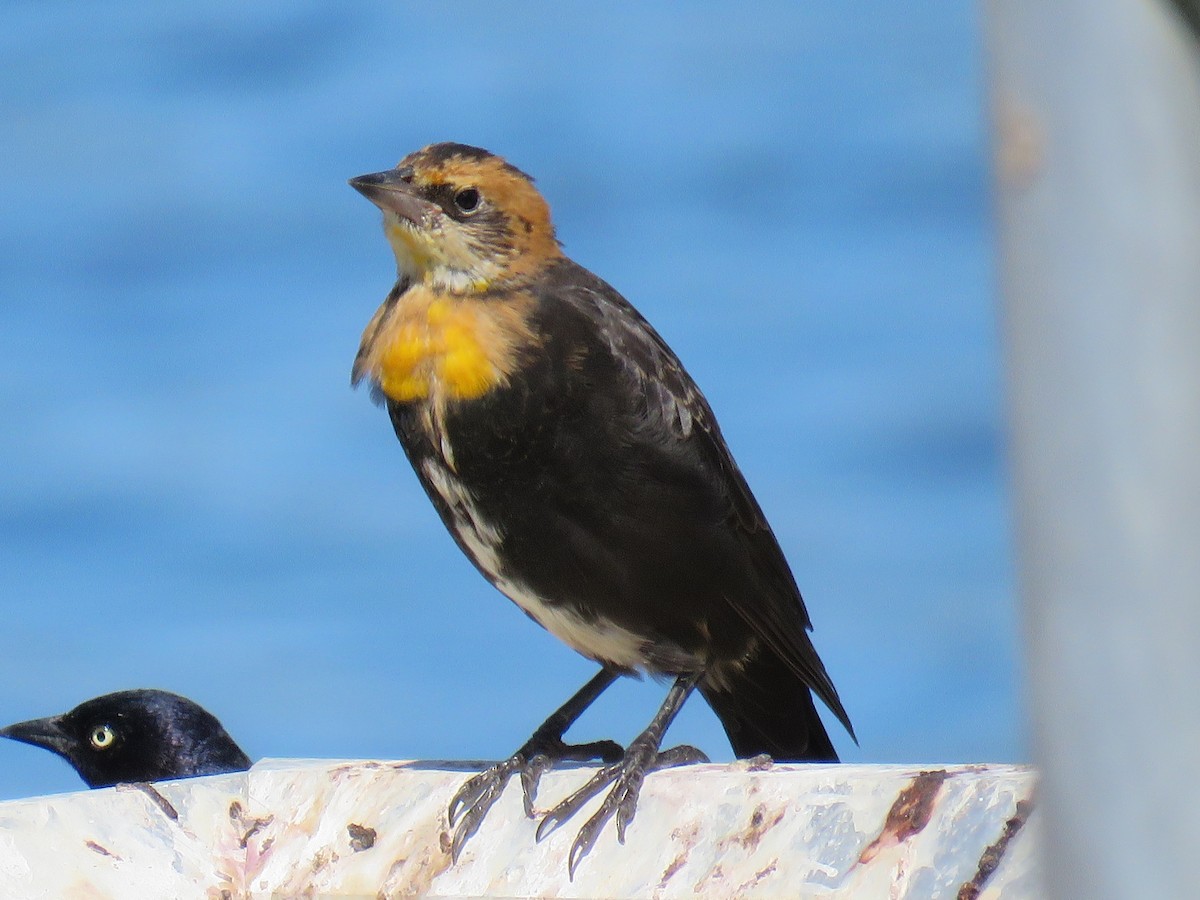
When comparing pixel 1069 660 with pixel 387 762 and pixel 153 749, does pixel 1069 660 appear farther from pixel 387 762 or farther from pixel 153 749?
pixel 153 749

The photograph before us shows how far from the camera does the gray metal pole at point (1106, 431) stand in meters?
1.08

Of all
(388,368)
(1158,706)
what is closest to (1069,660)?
(1158,706)

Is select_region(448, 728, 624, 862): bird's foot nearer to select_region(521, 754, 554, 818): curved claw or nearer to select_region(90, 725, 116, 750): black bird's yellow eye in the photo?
select_region(521, 754, 554, 818): curved claw

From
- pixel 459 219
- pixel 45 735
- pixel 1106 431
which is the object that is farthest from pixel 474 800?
pixel 45 735

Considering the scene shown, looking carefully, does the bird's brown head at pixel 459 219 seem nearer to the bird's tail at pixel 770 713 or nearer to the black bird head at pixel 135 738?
the bird's tail at pixel 770 713

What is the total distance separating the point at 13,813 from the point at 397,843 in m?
0.72

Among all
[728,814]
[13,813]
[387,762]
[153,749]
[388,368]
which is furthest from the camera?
[153,749]

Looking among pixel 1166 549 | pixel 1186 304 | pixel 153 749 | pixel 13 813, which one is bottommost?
pixel 153 749

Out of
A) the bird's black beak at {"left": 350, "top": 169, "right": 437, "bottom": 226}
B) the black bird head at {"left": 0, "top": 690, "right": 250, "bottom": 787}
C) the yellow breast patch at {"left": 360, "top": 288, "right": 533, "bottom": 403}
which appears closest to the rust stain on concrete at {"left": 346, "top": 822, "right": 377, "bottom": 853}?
the yellow breast patch at {"left": 360, "top": 288, "right": 533, "bottom": 403}

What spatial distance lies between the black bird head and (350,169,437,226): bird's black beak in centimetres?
275

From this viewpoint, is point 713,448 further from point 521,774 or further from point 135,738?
point 135,738

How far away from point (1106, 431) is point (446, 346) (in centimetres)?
295

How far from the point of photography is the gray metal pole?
108cm

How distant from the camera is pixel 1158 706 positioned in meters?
1.10
